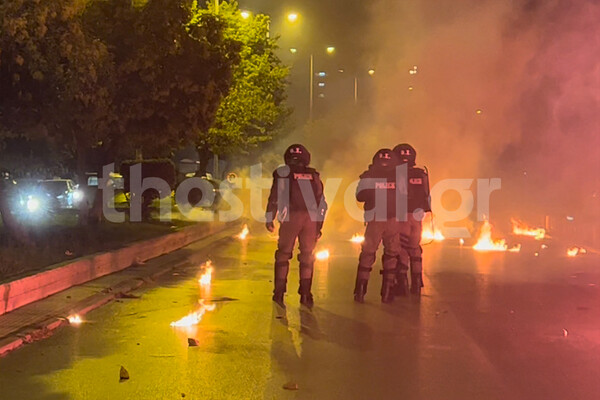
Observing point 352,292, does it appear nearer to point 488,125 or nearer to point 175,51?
point 175,51

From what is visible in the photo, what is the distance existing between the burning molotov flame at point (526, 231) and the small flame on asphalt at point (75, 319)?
15763 mm

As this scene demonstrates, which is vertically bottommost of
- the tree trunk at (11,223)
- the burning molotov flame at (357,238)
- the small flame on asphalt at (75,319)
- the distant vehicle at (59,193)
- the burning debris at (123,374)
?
the burning debris at (123,374)

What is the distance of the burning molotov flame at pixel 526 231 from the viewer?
71.2ft

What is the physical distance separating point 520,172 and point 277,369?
22.5 meters

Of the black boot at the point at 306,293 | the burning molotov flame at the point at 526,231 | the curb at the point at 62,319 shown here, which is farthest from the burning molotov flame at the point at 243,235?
the black boot at the point at 306,293

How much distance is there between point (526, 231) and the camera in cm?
2283

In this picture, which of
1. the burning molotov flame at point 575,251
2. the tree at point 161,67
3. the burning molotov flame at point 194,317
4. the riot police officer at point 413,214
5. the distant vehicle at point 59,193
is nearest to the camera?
the burning molotov flame at point 194,317

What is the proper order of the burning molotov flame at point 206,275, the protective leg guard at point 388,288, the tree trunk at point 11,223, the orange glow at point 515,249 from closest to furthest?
the protective leg guard at point 388,288
the burning molotov flame at point 206,275
the tree trunk at point 11,223
the orange glow at point 515,249

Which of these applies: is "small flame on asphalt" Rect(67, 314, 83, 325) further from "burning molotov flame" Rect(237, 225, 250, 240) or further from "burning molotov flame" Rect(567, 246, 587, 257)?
"burning molotov flame" Rect(237, 225, 250, 240)

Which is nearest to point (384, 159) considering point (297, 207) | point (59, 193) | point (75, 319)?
point (297, 207)

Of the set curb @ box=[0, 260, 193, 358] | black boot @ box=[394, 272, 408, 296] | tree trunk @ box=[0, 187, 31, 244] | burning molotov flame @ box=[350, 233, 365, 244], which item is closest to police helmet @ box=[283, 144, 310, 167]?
black boot @ box=[394, 272, 408, 296]

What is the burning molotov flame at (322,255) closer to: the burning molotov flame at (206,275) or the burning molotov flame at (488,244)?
the burning molotov flame at (206,275)

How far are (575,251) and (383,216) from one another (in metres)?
8.80

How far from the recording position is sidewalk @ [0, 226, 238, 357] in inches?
279
